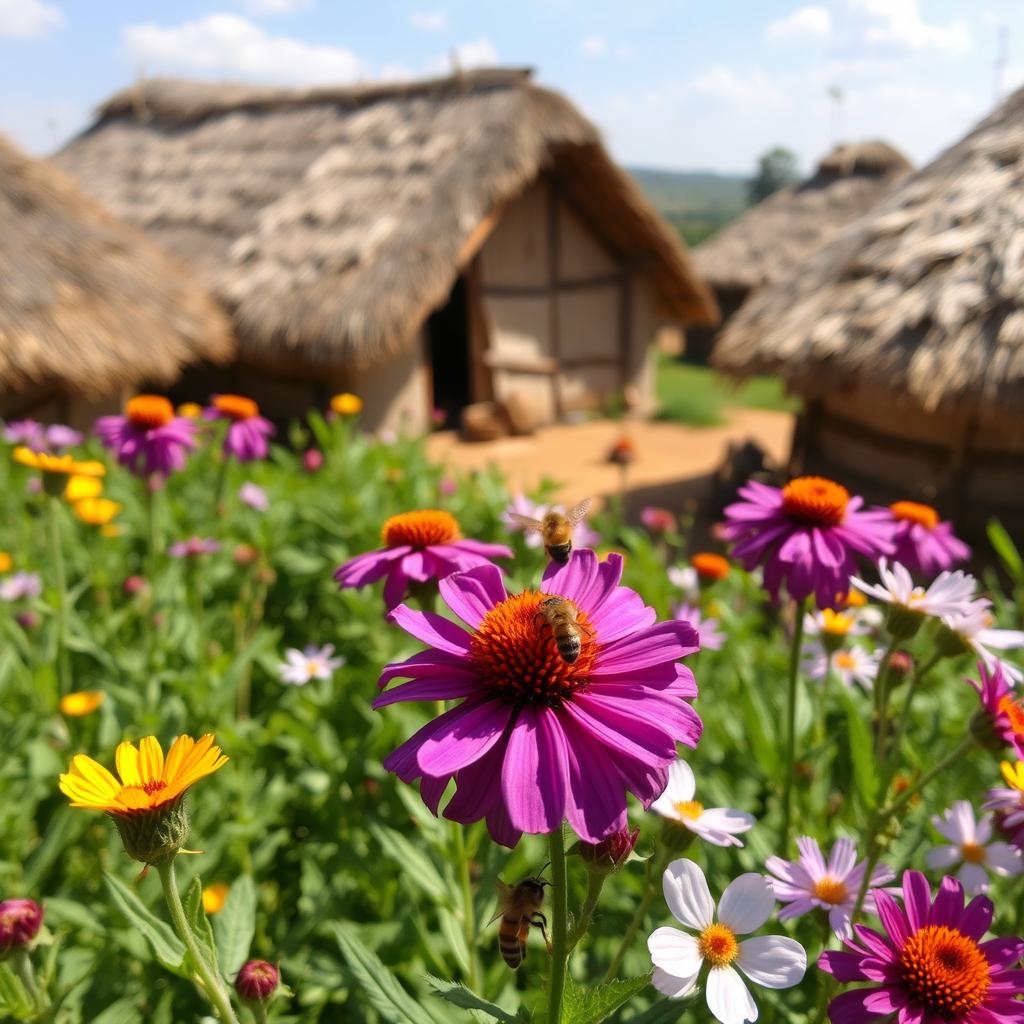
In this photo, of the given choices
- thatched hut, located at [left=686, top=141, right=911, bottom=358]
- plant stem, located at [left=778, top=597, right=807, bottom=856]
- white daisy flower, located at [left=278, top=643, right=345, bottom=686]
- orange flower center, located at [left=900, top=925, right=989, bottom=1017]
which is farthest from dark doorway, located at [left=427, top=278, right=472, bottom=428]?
orange flower center, located at [left=900, top=925, right=989, bottom=1017]

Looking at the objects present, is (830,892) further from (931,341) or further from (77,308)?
(77,308)

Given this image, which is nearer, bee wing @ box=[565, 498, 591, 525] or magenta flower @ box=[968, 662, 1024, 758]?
magenta flower @ box=[968, 662, 1024, 758]

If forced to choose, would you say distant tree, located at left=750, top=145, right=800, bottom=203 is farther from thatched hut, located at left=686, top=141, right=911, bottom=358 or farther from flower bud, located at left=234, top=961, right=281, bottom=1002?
flower bud, located at left=234, top=961, right=281, bottom=1002

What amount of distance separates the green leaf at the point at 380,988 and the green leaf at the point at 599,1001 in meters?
0.24

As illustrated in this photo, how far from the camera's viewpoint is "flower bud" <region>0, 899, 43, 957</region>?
896 millimetres

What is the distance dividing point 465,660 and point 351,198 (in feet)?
24.4

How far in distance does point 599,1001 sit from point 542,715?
240mm

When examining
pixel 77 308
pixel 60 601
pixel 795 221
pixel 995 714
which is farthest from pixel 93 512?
pixel 795 221

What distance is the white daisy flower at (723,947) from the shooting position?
75 centimetres

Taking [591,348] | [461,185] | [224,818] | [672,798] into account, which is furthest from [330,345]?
[672,798]

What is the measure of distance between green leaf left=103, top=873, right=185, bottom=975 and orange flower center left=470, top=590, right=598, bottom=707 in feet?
1.50

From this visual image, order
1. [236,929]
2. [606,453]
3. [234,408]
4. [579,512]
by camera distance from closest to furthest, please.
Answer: [236,929] < [579,512] < [234,408] < [606,453]

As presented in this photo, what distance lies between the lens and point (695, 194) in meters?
115

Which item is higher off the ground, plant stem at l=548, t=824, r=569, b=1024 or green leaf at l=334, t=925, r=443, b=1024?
plant stem at l=548, t=824, r=569, b=1024
